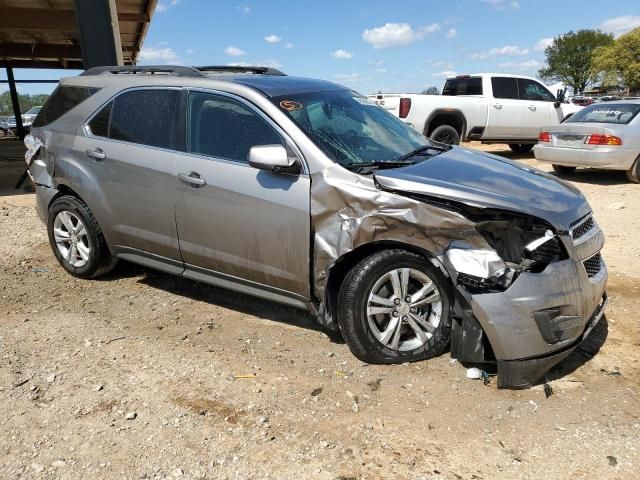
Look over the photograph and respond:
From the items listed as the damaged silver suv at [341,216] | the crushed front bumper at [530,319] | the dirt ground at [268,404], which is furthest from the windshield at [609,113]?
the crushed front bumper at [530,319]

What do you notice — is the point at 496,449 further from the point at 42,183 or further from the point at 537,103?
the point at 537,103

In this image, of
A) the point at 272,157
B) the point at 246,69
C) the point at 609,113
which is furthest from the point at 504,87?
the point at 272,157

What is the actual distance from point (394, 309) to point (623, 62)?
7054cm

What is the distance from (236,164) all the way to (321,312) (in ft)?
3.83

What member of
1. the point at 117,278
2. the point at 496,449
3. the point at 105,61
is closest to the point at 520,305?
the point at 496,449

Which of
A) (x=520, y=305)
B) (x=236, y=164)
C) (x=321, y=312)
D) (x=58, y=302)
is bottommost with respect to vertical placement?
(x=58, y=302)

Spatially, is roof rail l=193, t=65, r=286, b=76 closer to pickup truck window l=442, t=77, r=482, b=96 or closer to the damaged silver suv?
the damaged silver suv

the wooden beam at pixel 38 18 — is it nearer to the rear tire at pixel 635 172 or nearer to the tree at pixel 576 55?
the rear tire at pixel 635 172

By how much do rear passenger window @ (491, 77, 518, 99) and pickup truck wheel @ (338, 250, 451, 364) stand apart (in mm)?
11271

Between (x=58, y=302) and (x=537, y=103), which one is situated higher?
(x=537, y=103)

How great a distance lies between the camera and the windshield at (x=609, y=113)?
9.65 m

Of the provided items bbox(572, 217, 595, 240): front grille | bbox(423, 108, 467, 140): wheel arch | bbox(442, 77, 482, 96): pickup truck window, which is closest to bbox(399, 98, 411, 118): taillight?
bbox(423, 108, 467, 140): wheel arch

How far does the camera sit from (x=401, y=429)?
2.79m

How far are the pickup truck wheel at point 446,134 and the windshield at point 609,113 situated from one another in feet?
9.61
